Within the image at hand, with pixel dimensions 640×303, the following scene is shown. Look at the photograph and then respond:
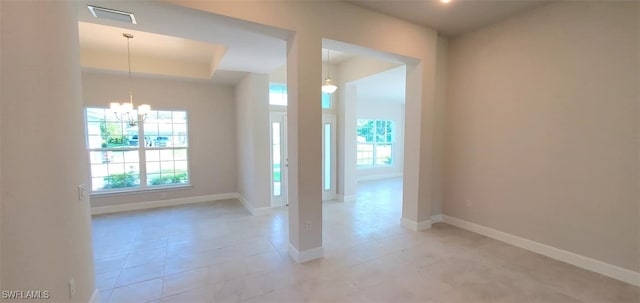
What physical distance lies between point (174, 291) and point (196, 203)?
140 inches

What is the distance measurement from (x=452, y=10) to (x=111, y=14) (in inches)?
151

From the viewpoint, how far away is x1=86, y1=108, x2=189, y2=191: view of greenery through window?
5.03m

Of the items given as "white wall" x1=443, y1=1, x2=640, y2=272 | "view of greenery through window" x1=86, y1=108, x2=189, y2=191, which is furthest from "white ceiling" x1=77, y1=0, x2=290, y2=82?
"white wall" x1=443, y1=1, x2=640, y2=272

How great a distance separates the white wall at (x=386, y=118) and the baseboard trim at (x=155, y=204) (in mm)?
4759

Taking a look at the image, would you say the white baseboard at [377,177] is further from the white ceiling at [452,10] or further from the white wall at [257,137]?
the white ceiling at [452,10]

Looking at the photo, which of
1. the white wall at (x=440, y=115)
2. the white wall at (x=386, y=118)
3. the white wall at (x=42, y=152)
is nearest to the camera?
the white wall at (x=42, y=152)

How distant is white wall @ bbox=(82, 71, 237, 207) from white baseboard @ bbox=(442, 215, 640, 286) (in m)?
5.11

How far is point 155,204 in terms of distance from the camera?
5.43 metres

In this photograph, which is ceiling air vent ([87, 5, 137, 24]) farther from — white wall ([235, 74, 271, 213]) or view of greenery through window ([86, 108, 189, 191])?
view of greenery through window ([86, 108, 189, 191])

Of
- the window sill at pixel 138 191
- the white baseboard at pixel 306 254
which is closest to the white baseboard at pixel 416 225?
the white baseboard at pixel 306 254

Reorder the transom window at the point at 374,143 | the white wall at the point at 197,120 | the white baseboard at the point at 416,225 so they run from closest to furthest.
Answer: the white baseboard at the point at 416,225, the white wall at the point at 197,120, the transom window at the point at 374,143

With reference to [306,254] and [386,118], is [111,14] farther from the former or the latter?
[386,118]

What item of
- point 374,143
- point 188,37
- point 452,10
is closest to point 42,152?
point 188,37

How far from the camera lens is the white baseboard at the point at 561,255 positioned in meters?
2.58
